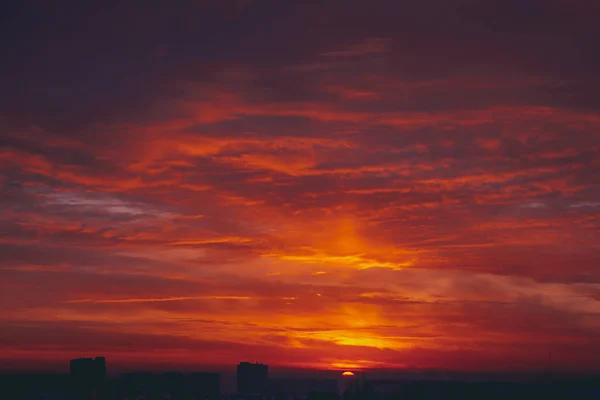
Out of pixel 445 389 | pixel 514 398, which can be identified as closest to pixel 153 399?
pixel 445 389

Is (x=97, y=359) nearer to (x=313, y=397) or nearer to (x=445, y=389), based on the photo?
(x=313, y=397)

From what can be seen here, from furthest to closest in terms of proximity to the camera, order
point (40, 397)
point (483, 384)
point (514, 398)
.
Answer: point (40, 397) → point (483, 384) → point (514, 398)

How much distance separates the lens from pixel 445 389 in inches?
6964

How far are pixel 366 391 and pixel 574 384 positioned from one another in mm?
54224

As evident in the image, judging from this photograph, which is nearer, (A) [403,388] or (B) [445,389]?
(B) [445,389]

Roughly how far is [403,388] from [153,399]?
202 ft

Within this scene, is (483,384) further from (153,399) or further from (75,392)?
(75,392)

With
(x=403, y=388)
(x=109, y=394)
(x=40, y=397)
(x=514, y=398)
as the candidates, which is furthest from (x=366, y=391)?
(x=40, y=397)

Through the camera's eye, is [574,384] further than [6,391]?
No

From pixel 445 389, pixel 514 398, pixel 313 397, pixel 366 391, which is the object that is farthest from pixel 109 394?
pixel 514 398

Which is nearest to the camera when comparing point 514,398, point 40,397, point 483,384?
point 514,398

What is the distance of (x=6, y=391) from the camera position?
631 feet

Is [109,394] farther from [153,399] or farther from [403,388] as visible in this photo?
[403,388]

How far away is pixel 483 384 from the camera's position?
176 meters
